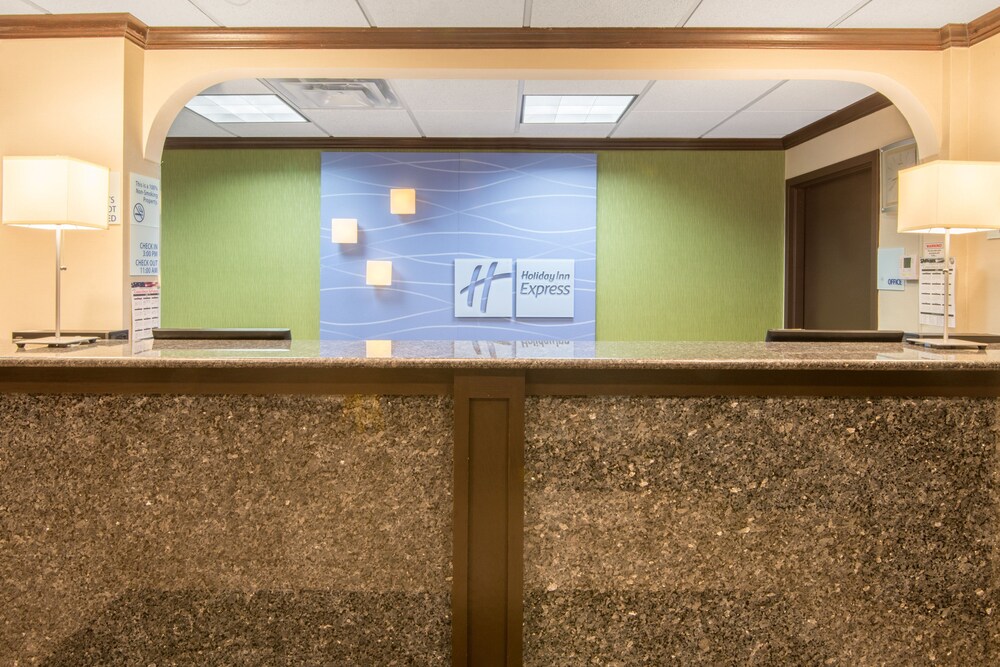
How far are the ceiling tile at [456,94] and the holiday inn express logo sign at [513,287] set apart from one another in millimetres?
1388

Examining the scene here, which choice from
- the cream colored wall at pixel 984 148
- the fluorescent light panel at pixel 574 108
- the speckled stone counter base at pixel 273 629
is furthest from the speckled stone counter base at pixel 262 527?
the fluorescent light panel at pixel 574 108

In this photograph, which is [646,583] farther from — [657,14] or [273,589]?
[657,14]

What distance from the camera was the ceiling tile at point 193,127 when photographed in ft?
16.8

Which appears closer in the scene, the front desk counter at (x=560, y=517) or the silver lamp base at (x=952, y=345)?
the front desk counter at (x=560, y=517)

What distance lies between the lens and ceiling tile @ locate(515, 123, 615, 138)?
5.30 m

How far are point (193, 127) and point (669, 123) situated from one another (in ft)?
12.3

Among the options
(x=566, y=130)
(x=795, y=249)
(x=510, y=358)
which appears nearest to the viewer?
(x=510, y=358)

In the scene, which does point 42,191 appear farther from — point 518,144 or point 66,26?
point 518,144

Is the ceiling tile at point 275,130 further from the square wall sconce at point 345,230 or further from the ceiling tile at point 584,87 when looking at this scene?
the ceiling tile at point 584,87

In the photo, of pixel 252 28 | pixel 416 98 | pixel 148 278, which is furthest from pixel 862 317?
pixel 148 278

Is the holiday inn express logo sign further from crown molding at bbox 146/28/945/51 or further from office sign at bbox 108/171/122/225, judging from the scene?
office sign at bbox 108/171/122/225

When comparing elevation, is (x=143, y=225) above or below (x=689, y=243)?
below

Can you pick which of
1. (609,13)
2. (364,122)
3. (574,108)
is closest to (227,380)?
(609,13)

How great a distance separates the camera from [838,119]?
15.9 ft
